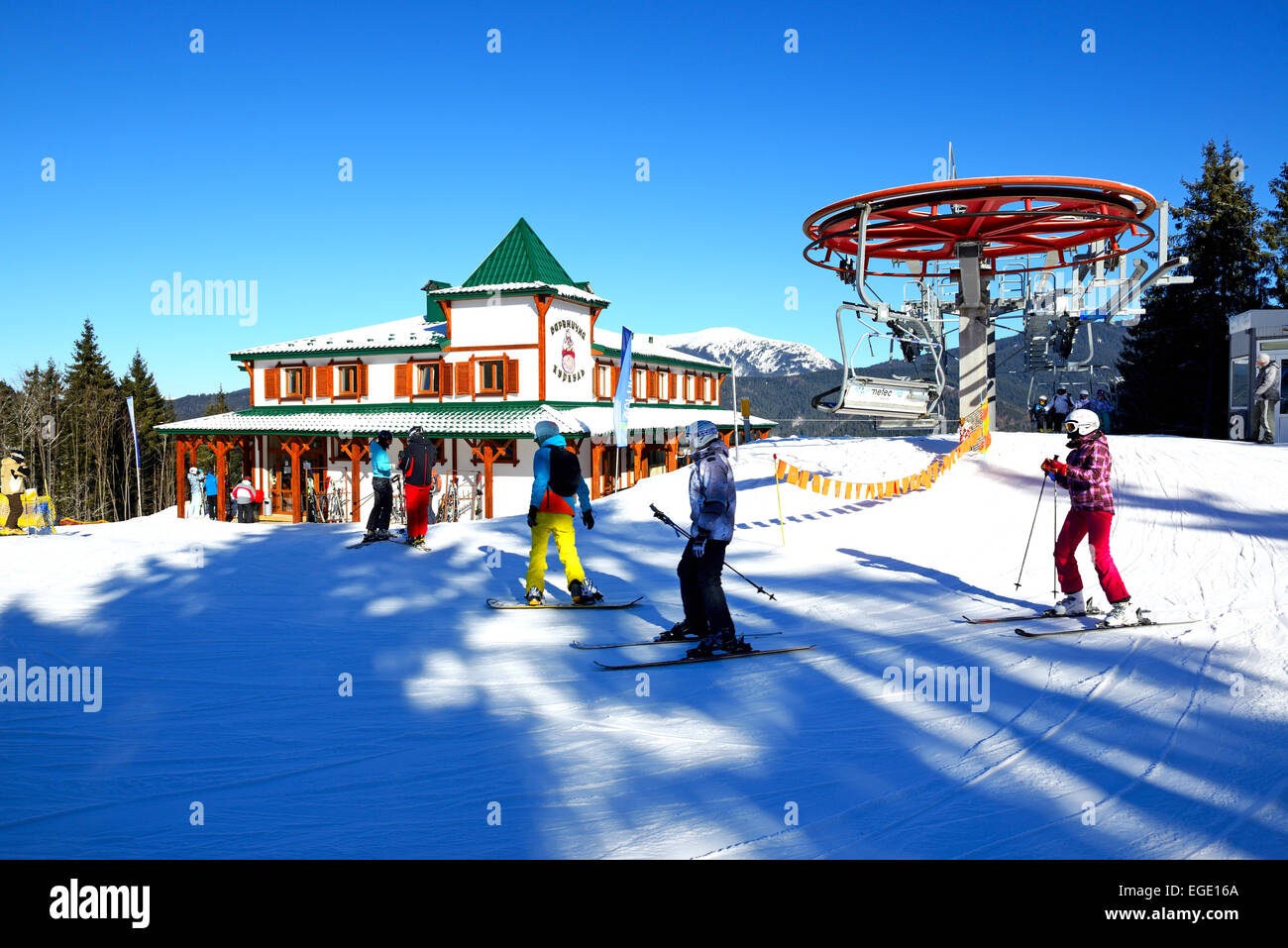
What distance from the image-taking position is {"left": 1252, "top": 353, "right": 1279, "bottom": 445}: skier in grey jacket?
18.8m

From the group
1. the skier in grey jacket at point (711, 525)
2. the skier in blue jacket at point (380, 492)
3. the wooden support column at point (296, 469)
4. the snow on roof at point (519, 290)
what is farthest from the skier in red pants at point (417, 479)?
the wooden support column at point (296, 469)

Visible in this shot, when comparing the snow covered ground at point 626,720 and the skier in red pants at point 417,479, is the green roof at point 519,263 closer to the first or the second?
the skier in red pants at point 417,479

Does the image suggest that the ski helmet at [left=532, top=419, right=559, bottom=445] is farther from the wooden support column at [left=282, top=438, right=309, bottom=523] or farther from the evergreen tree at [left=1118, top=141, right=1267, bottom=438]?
the evergreen tree at [left=1118, top=141, right=1267, bottom=438]

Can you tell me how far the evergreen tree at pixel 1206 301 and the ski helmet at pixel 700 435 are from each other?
33.4 m

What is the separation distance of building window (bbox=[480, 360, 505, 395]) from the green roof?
338cm

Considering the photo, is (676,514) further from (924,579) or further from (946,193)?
(946,193)

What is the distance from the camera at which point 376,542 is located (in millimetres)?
11812

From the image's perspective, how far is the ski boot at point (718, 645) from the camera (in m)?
6.27

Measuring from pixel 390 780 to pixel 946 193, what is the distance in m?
14.7

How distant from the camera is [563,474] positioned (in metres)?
7.69

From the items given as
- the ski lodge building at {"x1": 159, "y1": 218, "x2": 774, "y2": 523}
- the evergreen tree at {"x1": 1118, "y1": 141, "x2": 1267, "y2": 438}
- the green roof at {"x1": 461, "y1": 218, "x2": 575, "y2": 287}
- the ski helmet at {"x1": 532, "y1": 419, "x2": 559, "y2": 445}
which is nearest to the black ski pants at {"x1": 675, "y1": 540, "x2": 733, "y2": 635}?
the ski helmet at {"x1": 532, "y1": 419, "x2": 559, "y2": 445}

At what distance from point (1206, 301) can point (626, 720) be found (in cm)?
3799

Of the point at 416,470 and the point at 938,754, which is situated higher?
the point at 416,470
